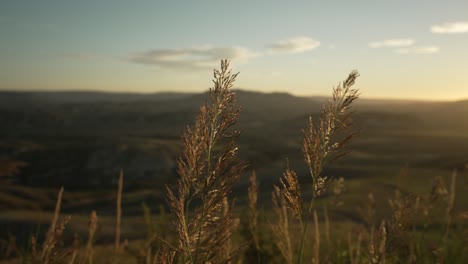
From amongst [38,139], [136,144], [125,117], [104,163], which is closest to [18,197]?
→ [104,163]

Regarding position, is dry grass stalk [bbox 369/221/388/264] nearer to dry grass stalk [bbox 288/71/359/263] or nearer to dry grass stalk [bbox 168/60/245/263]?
dry grass stalk [bbox 288/71/359/263]

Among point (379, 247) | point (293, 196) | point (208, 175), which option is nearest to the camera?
point (208, 175)

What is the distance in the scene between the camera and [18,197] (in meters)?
31.8

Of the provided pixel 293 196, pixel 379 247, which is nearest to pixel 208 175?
pixel 293 196

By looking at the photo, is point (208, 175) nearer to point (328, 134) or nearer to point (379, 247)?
point (328, 134)

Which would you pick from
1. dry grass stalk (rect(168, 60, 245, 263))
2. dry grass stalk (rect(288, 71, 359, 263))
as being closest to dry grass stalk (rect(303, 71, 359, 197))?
dry grass stalk (rect(288, 71, 359, 263))

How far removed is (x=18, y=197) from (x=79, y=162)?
29.0 meters

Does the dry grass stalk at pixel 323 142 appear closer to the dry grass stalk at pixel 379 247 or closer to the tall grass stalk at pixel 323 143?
the tall grass stalk at pixel 323 143

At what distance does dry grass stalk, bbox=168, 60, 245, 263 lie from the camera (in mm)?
1048

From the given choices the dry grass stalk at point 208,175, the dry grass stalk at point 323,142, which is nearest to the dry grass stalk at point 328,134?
the dry grass stalk at point 323,142

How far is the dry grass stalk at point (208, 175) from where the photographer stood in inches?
41.3

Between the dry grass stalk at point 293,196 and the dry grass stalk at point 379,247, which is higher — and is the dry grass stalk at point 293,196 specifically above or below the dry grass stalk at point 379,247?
above

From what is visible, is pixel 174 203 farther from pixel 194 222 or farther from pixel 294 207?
pixel 294 207

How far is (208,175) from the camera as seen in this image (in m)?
1.05
